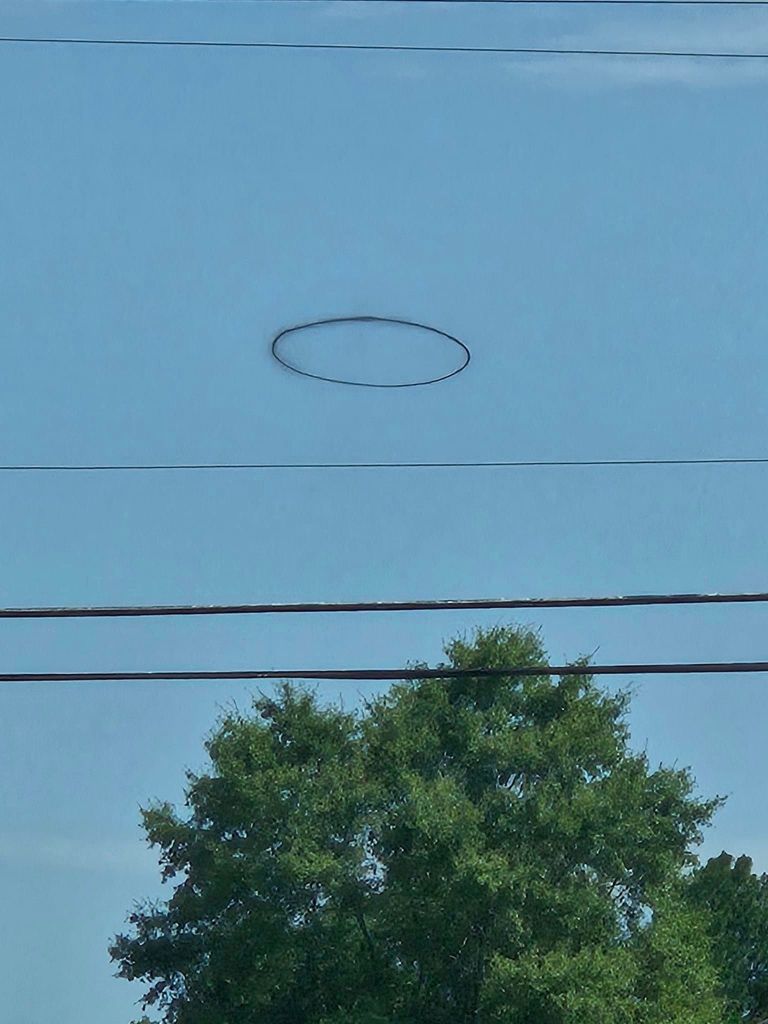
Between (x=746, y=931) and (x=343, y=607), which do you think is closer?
(x=343, y=607)

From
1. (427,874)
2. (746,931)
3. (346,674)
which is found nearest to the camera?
(346,674)

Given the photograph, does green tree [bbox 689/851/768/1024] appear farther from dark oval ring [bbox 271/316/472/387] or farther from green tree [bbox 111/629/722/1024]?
dark oval ring [bbox 271/316/472/387]

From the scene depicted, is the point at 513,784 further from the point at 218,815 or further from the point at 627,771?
the point at 218,815

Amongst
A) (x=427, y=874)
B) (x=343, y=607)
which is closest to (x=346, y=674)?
(x=343, y=607)

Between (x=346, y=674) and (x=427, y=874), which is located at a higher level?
(x=427, y=874)

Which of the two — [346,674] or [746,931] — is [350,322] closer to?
[346,674]

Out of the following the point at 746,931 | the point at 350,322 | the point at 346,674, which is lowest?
the point at 346,674

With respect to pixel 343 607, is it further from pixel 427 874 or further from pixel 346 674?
pixel 427 874

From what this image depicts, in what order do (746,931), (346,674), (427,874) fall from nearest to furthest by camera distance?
(346,674)
(427,874)
(746,931)
